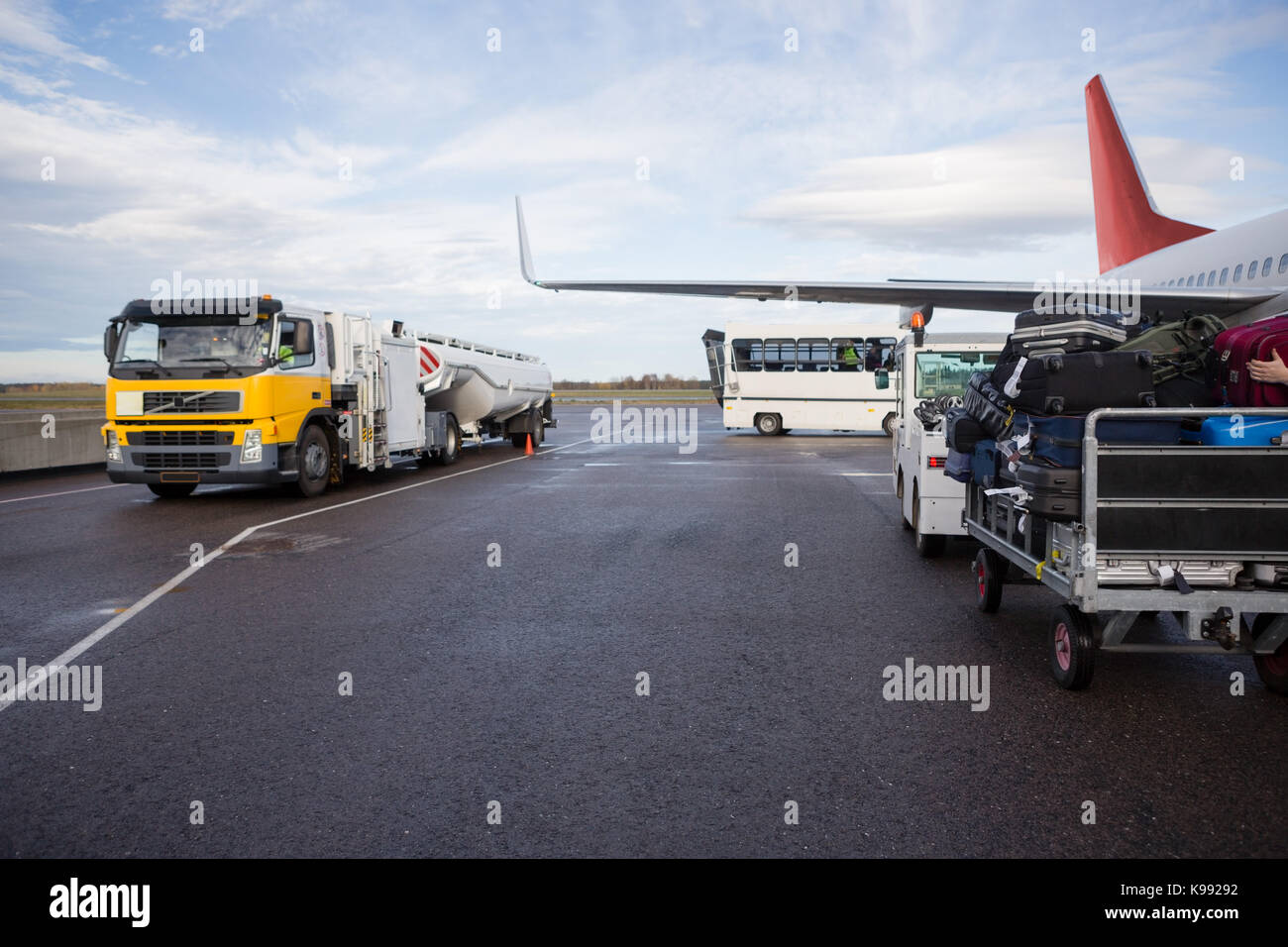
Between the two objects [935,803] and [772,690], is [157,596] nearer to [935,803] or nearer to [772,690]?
[772,690]

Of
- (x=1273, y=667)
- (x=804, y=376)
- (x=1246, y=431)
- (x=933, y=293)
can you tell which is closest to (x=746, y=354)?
(x=804, y=376)

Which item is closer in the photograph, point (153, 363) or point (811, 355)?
point (153, 363)

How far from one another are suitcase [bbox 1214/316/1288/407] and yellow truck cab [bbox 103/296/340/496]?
39.1 ft

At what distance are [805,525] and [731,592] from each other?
4.13m

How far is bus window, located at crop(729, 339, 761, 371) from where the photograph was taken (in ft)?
106

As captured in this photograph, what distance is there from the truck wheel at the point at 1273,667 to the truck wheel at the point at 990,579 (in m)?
1.74

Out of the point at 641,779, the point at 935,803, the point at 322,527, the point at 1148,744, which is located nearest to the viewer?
the point at 935,803

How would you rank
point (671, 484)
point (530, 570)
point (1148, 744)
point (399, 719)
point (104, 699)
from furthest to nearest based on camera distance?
point (671, 484), point (530, 570), point (104, 699), point (399, 719), point (1148, 744)

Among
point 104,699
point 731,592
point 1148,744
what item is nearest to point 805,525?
point 731,592

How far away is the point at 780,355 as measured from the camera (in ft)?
106

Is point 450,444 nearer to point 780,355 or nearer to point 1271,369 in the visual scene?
point 780,355

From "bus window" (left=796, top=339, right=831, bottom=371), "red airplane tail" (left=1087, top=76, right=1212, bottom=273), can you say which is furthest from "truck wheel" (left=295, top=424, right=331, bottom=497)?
"bus window" (left=796, top=339, right=831, bottom=371)

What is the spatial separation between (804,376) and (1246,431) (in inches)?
1094

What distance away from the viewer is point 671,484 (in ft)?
55.7
